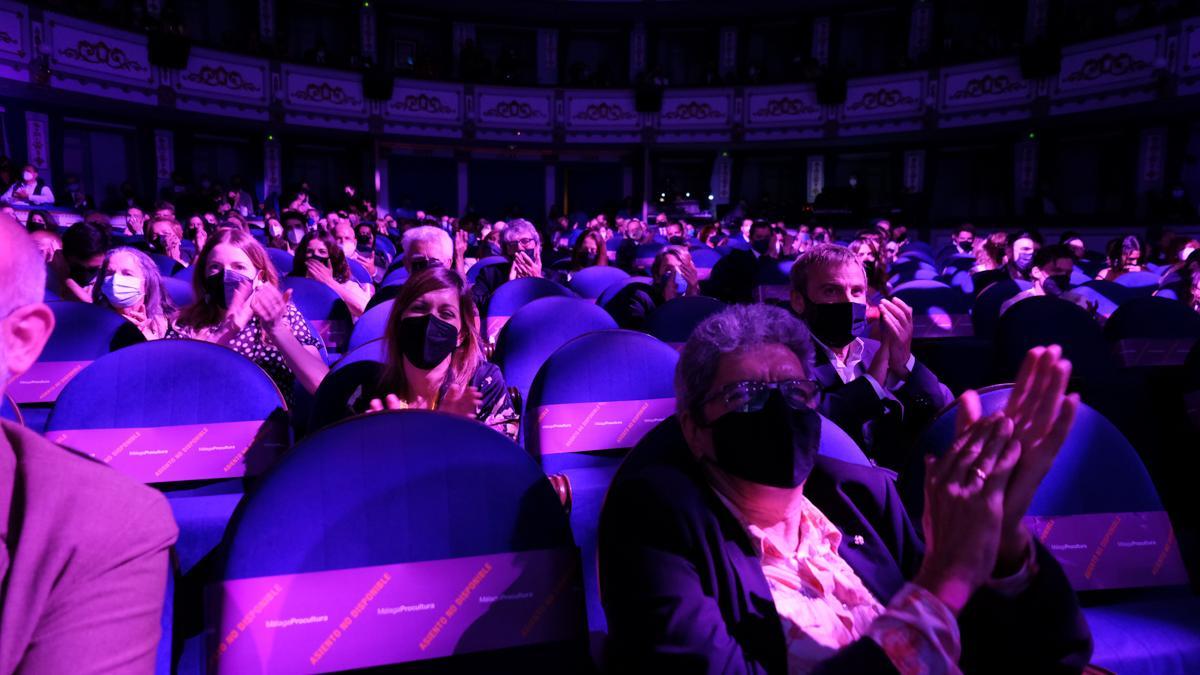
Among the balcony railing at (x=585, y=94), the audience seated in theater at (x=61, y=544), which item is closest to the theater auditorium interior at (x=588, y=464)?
the audience seated in theater at (x=61, y=544)

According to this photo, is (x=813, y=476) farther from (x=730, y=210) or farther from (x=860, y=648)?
(x=730, y=210)

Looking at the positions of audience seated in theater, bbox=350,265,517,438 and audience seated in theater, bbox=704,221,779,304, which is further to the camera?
audience seated in theater, bbox=704,221,779,304

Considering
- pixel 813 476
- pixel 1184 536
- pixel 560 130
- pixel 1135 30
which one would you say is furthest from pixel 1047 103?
pixel 813 476

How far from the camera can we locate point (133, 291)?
341cm

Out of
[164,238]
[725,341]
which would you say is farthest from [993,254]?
[164,238]

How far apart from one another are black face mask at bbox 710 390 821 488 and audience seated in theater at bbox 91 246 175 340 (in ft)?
9.70

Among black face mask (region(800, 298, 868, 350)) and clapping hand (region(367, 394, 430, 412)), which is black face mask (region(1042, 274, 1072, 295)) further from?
clapping hand (region(367, 394, 430, 412))

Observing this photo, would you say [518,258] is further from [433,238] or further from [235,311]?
[235,311]

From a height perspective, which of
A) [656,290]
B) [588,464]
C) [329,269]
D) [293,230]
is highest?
[293,230]

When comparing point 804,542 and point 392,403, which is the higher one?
point 392,403

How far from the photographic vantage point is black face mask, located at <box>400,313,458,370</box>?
2.27 m

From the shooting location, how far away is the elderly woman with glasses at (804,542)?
1162 mm

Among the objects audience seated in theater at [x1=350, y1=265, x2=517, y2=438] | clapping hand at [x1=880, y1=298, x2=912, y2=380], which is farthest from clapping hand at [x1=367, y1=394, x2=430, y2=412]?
clapping hand at [x1=880, y1=298, x2=912, y2=380]

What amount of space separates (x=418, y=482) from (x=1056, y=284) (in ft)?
17.0
